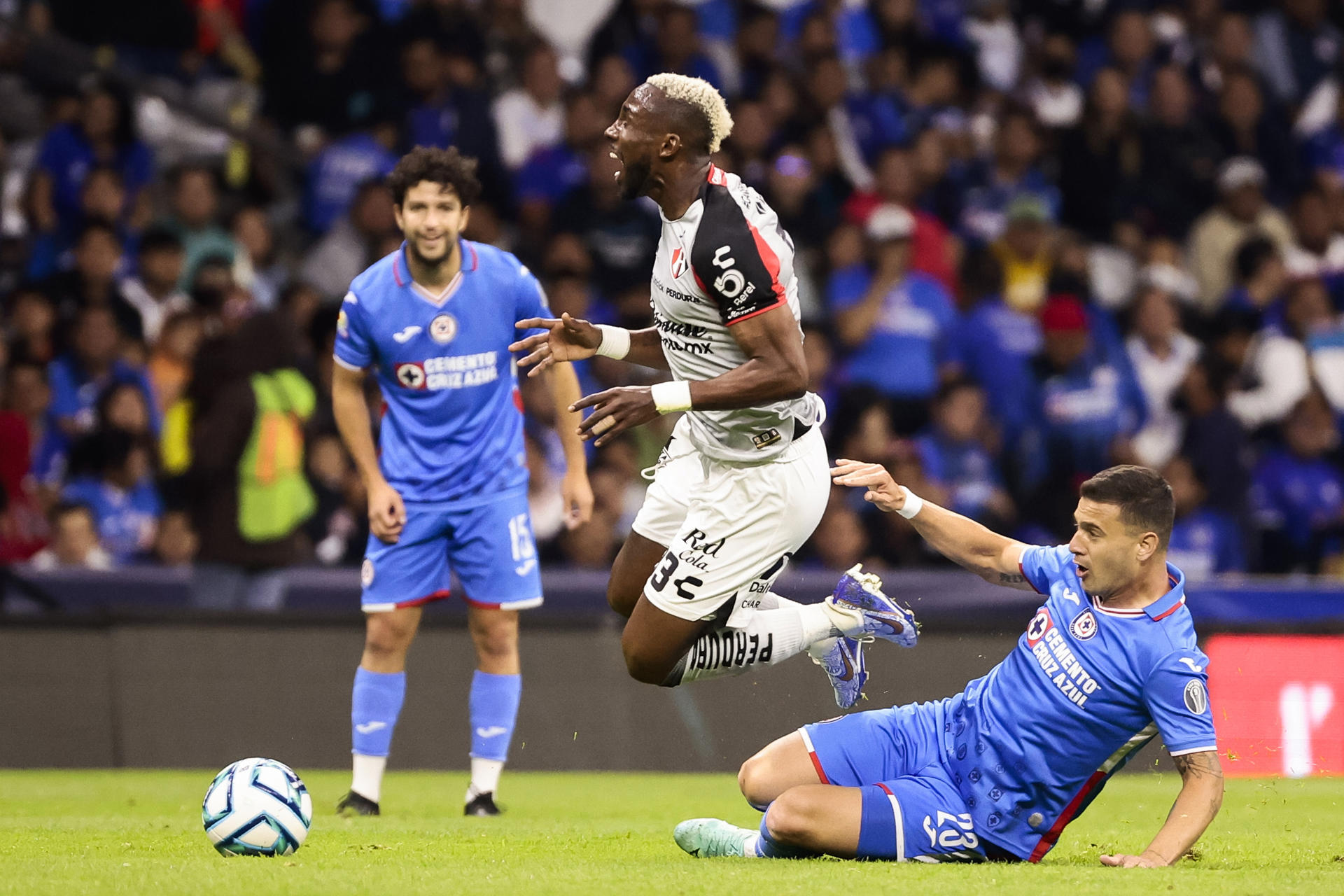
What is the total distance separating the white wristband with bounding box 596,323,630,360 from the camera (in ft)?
19.2

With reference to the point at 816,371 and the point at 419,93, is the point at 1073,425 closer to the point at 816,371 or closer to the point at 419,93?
the point at 816,371

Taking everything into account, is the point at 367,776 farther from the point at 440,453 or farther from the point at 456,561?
the point at 440,453

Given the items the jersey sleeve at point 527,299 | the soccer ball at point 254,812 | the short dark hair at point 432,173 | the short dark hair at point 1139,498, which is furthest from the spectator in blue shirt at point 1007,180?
the soccer ball at point 254,812

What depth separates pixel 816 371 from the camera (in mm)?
11383

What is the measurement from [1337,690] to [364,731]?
16.6ft

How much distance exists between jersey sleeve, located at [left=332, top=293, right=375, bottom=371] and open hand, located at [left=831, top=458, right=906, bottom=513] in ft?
8.18

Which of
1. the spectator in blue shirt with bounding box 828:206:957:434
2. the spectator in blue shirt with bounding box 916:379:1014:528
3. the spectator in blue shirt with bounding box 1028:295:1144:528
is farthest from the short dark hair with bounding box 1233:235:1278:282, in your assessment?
the spectator in blue shirt with bounding box 916:379:1014:528

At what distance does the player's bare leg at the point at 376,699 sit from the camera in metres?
7.19

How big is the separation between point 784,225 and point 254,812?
7.70 meters

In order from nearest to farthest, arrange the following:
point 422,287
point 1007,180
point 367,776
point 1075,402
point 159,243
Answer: point 367,776 < point 422,287 < point 159,243 < point 1075,402 < point 1007,180

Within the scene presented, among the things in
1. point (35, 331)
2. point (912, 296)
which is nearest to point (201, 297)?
point (35, 331)

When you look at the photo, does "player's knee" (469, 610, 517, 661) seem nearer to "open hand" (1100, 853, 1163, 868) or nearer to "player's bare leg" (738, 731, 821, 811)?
"player's bare leg" (738, 731, 821, 811)

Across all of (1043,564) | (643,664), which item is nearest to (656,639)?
(643,664)

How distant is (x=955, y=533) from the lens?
5613mm
